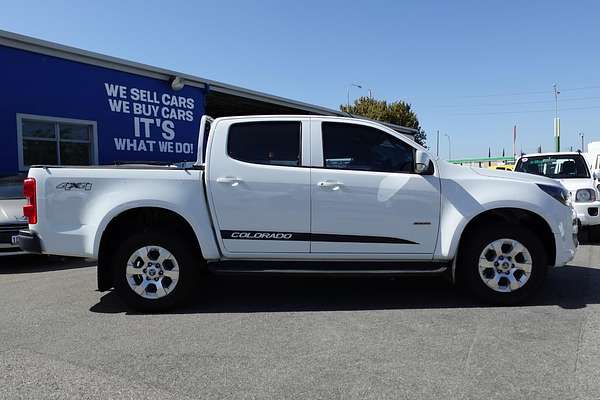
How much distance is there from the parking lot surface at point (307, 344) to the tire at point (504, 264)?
0.54 ft

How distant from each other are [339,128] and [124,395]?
3.25 metres

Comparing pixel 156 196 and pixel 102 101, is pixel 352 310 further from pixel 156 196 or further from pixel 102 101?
pixel 102 101

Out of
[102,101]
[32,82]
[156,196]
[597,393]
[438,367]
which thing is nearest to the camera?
[597,393]

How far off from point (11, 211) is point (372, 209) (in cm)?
538

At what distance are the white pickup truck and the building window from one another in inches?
342

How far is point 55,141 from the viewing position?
13367 mm

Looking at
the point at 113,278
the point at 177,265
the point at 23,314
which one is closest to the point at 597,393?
the point at 177,265

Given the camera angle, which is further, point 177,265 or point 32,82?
point 32,82

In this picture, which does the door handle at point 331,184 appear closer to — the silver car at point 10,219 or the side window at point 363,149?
the side window at point 363,149

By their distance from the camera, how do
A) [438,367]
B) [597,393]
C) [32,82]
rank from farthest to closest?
[32,82] → [438,367] → [597,393]

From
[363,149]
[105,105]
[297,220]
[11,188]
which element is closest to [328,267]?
[297,220]

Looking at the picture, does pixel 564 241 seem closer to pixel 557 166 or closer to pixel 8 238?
pixel 557 166

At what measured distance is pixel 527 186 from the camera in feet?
16.9

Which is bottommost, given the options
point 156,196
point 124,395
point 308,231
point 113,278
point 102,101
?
point 124,395
